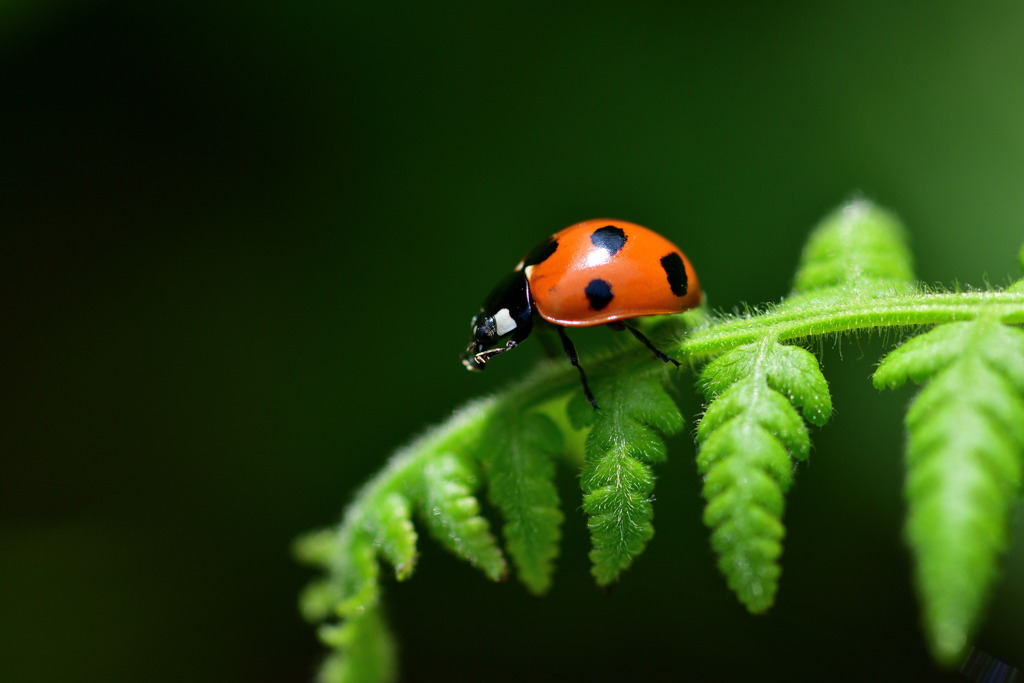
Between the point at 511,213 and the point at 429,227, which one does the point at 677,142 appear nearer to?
the point at 511,213

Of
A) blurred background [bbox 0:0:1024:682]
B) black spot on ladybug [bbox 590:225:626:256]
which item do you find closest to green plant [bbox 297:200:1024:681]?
black spot on ladybug [bbox 590:225:626:256]

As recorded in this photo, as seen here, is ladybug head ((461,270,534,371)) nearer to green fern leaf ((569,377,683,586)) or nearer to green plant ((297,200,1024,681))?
green plant ((297,200,1024,681))

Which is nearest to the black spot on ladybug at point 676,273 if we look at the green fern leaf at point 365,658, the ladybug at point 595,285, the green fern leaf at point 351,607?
the ladybug at point 595,285

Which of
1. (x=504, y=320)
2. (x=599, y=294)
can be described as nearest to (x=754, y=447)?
(x=599, y=294)

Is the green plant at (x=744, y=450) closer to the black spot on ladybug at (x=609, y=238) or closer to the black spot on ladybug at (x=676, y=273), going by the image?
the black spot on ladybug at (x=676, y=273)

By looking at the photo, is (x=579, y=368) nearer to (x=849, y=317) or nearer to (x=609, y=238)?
(x=609, y=238)
